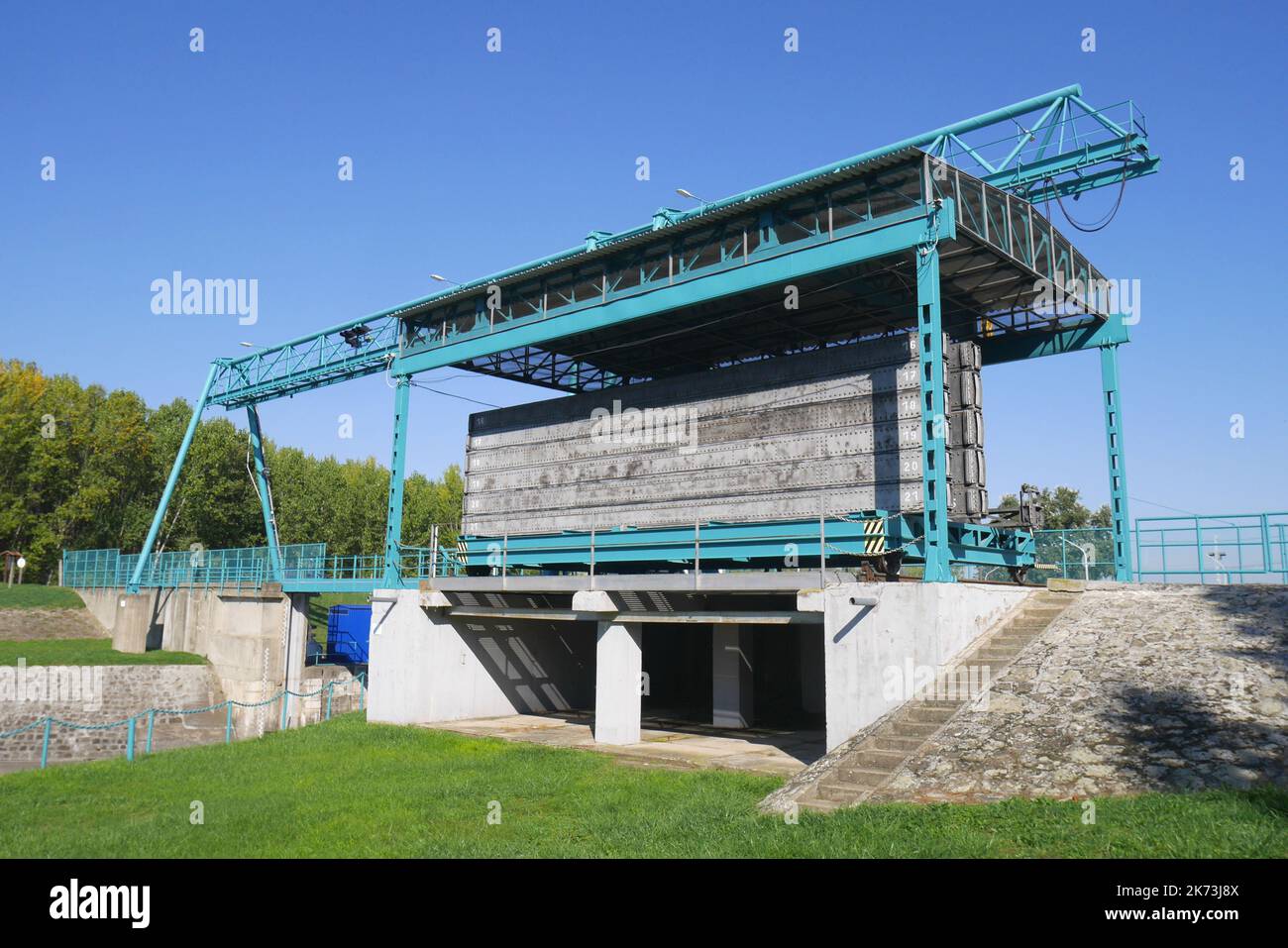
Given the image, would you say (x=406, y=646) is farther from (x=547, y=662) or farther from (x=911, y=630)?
(x=911, y=630)

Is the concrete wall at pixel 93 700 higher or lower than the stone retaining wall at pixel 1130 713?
lower

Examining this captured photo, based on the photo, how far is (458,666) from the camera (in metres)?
24.9

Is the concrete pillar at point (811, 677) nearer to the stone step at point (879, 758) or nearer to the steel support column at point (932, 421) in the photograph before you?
the steel support column at point (932, 421)

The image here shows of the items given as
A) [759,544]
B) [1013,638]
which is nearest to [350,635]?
[759,544]

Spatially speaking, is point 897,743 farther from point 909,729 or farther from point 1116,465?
point 1116,465

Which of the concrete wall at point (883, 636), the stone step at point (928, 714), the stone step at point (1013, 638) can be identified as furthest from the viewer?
the stone step at point (1013, 638)

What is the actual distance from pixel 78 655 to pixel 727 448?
90.2ft

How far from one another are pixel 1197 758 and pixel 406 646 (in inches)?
725

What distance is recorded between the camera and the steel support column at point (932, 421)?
15852mm

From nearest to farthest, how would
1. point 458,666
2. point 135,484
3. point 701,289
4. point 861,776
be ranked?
point 861,776 < point 701,289 < point 458,666 < point 135,484

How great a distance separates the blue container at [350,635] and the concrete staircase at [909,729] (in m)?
32.3

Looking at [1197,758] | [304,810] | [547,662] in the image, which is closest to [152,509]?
[547,662]

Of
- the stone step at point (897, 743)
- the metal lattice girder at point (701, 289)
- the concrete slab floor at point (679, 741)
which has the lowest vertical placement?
the concrete slab floor at point (679, 741)

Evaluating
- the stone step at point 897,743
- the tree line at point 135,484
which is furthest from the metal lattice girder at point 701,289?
the tree line at point 135,484
